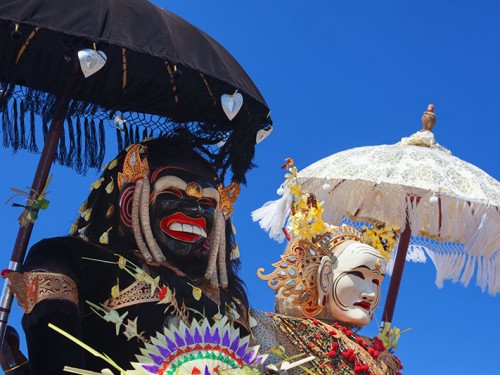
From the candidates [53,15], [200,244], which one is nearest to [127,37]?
[53,15]

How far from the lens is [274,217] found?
292 inches

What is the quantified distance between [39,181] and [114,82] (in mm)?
732

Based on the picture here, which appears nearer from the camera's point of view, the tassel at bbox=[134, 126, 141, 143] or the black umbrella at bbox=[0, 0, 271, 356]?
the black umbrella at bbox=[0, 0, 271, 356]

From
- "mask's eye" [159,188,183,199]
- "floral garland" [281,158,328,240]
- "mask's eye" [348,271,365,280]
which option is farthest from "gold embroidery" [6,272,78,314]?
"mask's eye" [348,271,365,280]

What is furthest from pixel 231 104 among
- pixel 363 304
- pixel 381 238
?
pixel 381 238

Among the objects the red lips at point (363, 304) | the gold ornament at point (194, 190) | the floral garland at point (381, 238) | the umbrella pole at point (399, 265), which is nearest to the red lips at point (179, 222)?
the gold ornament at point (194, 190)

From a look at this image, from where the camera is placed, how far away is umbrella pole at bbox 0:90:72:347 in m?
4.33

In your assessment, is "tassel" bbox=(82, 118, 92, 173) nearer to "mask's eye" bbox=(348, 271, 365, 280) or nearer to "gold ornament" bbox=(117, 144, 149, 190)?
"gold ornament" bbox=(117, 144, 149, 190)

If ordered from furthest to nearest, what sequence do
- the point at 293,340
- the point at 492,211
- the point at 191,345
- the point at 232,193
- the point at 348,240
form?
the point at 492,211 < the point at 348,240 < the point at 293,340 < the point at 232,193 < the point at 191,345

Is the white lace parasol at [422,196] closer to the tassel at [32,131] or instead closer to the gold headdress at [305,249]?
the gold headdress at [305,249]

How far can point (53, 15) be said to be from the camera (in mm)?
4078

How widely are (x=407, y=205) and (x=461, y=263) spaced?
0.88 m

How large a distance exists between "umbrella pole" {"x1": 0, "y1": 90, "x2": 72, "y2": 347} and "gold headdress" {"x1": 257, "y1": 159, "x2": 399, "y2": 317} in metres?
2.01

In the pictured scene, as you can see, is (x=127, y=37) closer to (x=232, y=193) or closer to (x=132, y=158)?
(x=132, y=158)
